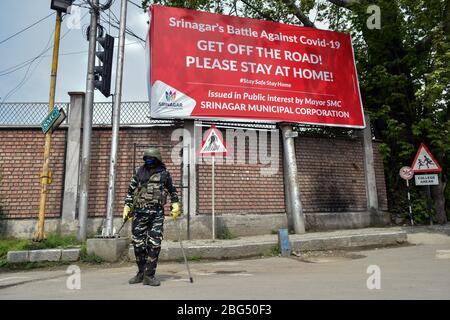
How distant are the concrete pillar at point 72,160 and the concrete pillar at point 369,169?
8.02m

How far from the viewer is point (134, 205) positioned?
510cm

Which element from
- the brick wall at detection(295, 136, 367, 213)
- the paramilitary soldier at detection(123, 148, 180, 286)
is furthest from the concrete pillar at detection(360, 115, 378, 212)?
the paramilitary soldier at detection(123, 148, 180, 286)

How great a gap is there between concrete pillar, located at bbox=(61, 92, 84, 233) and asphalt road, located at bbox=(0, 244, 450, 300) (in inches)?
72.3

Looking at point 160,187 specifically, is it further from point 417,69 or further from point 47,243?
point 417,69

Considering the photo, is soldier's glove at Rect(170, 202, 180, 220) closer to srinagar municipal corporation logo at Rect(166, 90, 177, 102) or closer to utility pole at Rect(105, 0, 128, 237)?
utility pole at Rect(105, 0, 128, 237)

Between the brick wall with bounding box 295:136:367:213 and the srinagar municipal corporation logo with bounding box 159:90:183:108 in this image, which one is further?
the brick wall with bounding box 295:136:367:213

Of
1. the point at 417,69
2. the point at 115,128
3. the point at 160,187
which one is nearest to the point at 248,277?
the point at 160,187

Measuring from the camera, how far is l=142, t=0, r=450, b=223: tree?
10.6 m

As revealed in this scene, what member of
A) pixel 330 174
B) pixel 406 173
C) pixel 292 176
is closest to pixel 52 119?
pixel 292 176

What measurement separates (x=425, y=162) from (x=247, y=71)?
601 cm

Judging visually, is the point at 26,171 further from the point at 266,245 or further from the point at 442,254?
the point at 442,254

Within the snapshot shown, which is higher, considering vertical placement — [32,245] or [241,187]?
[241,187]

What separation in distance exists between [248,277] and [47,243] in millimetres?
4638

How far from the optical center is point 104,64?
Result: 27.2ft
